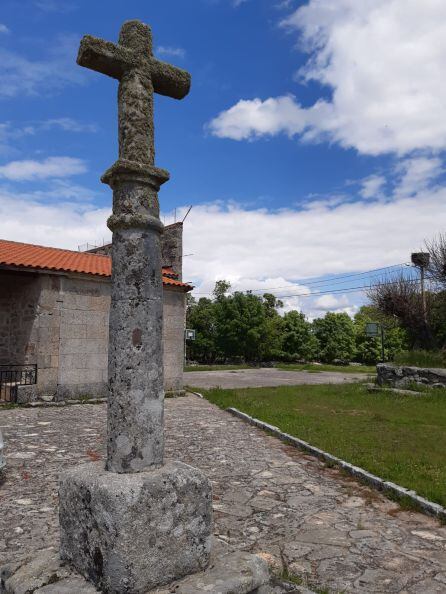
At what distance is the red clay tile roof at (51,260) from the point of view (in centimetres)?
1295

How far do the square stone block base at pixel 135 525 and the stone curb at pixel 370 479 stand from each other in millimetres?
3194

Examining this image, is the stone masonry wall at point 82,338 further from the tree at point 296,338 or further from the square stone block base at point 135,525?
the tree at point 296,338

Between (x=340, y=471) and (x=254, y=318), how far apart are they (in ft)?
113

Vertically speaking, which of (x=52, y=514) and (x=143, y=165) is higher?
(x=143, y=165)

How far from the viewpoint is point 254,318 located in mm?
40906

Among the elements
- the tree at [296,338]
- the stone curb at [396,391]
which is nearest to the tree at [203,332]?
the tree at [296,338]

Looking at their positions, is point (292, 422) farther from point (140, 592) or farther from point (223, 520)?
point (140, 592)

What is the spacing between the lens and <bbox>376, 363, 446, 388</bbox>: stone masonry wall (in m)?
14.9

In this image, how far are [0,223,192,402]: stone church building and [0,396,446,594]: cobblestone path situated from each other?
4.42 meters

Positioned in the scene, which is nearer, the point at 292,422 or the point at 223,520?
the point at 223,520

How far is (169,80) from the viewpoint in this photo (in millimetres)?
3301

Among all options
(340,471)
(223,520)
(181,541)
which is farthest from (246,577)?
(340,471)

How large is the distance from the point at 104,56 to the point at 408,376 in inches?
603

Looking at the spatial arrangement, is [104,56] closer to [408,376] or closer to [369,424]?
[369,424]
